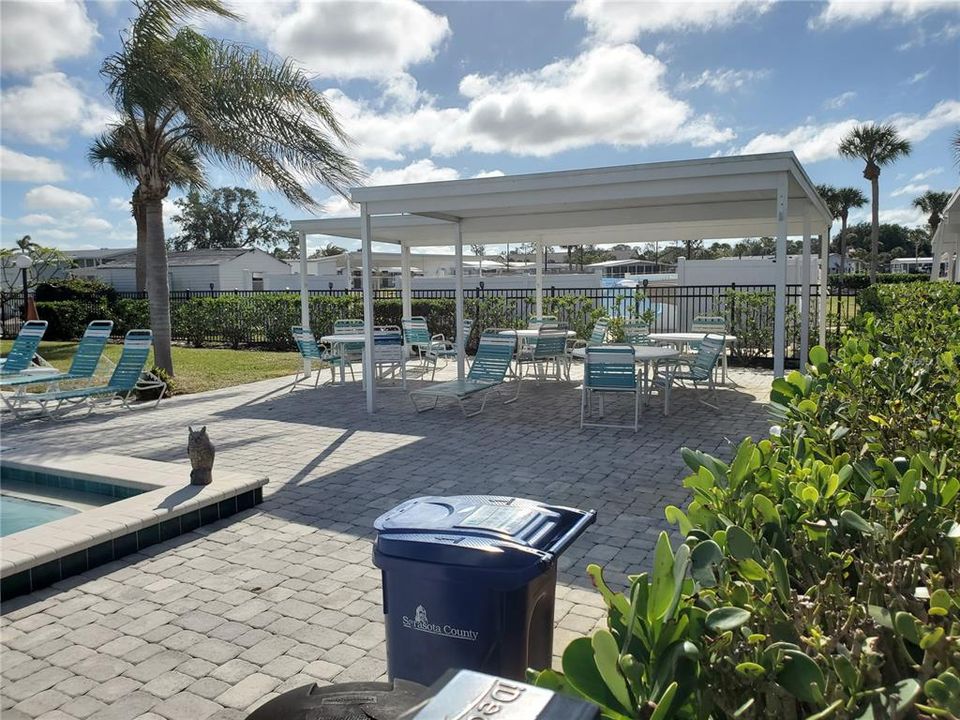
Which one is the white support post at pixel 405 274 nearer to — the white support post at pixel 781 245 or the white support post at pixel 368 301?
the white support post at pixel 368 301

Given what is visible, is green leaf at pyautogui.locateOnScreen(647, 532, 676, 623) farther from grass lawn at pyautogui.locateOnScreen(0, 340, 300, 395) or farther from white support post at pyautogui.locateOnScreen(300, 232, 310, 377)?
white support post at pyautogui.locateOnScreen(300, 232, 310, 377)

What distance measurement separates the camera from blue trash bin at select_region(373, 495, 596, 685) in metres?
2.13

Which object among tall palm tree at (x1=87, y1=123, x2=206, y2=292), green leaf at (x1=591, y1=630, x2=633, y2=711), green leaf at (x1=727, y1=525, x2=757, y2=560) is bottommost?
green leaf at (x1=591, y1=630, x2=633, y2=711)

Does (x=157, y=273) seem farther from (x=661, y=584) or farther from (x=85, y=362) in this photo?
(x=661, y=584)

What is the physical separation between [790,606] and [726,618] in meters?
0.24

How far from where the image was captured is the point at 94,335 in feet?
34.7

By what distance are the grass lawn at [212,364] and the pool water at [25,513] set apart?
5433mm

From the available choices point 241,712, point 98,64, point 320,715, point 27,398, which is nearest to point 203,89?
point 98,64

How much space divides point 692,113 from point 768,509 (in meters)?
11.9

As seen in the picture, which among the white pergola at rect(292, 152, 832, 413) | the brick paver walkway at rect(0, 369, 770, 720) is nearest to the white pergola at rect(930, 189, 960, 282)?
the white pergola at rect(292, 152, 832, 413)

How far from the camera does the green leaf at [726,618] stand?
1011mm

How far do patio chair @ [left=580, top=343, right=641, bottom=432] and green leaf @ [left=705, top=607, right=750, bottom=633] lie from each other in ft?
23.6

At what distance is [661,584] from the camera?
1.11m

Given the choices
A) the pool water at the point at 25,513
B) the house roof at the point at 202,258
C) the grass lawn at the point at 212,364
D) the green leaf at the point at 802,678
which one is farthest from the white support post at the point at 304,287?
the house roof at the point at 202,258
